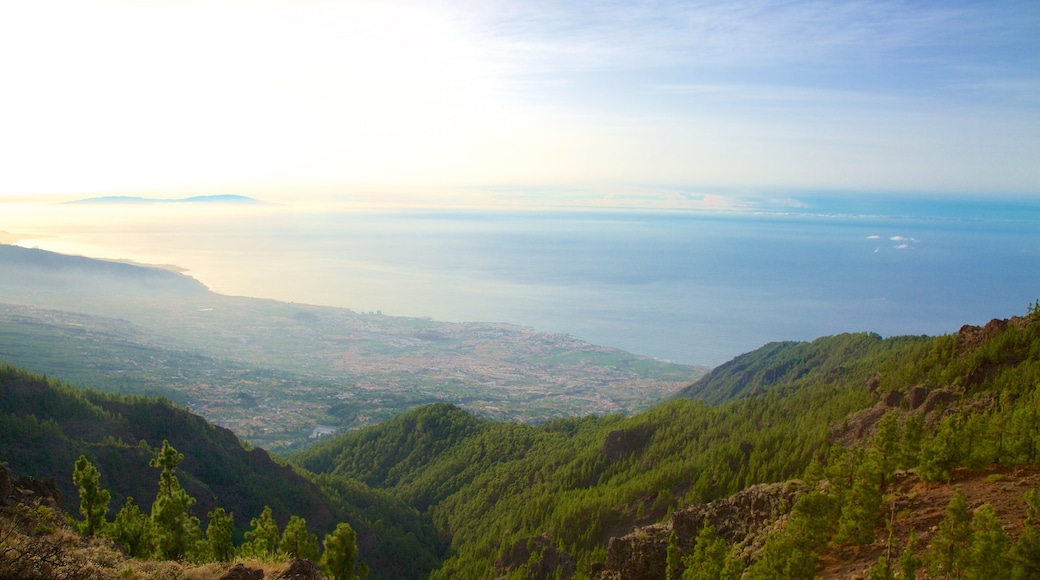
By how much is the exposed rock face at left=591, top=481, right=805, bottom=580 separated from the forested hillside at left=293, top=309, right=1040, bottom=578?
56.4 inches

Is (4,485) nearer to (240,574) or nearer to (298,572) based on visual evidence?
(240,574)

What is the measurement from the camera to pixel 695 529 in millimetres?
38531

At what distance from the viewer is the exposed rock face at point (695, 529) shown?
35.3 meters

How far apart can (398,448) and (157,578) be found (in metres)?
74.1

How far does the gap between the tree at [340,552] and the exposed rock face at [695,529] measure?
19.4 meters

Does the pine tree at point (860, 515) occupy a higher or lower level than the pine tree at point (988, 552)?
lower

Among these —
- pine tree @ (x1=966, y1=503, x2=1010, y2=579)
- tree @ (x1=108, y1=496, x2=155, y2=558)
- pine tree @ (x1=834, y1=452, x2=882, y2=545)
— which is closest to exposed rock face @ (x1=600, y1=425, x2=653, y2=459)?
pine tree @ (x1=834, y1=452, x2=882, y2=545)

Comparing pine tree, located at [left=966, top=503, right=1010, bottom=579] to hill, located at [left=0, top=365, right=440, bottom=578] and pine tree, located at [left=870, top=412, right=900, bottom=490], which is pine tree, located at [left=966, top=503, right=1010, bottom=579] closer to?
pine tree, located at [left=870, top=412, right=900, bottom=490]

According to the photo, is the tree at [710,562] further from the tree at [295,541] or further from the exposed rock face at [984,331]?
the exposed rock face at [984,331]

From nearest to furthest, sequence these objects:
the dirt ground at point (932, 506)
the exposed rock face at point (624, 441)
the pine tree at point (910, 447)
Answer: the dirt ground at point (932, 506), the pine tree at point (910, 447), the exposed rock face at point (624, 441)

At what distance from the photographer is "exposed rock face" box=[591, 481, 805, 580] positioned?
3531cm

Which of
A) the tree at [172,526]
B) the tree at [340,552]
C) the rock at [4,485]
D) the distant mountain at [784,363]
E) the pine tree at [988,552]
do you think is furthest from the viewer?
the distant mountain at [784,363]

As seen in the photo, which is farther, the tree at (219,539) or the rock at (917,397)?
the rock at (917,397)

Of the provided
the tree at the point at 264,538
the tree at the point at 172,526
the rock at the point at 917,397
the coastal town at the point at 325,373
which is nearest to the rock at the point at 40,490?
the tree at the point at 172,526
